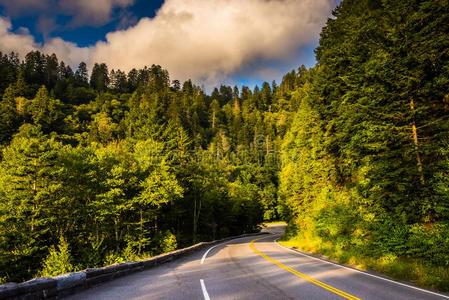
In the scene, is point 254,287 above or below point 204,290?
below

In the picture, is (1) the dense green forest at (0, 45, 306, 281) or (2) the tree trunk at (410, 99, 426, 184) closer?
(2) the tree trunk at (410, 99, 426, 184)

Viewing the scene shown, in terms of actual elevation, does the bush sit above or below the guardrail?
below

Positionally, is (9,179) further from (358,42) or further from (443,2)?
(443,2)

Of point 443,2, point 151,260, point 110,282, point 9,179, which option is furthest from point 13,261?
point 443,2

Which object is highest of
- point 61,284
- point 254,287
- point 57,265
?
point 61,284

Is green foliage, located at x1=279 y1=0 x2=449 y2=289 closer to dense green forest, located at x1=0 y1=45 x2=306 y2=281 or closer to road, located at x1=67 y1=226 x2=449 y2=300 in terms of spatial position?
road, located at x1=67 y1=226 x2=449 y2=300

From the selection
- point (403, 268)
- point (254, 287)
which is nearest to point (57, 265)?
point (254, 287)

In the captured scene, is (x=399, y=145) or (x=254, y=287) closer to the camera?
(x=254, y=287)

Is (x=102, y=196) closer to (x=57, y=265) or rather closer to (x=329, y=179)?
(x=57, y=265)

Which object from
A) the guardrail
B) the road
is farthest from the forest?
the guardrail

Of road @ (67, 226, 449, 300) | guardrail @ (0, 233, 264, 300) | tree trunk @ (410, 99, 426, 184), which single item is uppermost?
tree trunk @ (410, 99, 426, 184)

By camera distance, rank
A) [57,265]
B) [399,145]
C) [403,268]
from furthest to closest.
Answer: [57,265]
[399,145]
[403,268]

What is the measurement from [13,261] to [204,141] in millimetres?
81605

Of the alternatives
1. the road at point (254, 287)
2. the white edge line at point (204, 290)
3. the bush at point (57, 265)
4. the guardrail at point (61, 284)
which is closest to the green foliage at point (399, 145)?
the road at point (254, 287)
